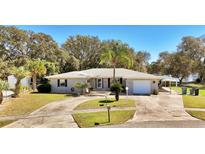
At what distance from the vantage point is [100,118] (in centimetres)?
1170

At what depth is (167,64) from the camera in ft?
92.9

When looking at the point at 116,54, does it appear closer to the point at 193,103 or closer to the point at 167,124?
the point at 193,103

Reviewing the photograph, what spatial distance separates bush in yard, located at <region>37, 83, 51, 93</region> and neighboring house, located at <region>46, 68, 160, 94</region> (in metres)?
0.83

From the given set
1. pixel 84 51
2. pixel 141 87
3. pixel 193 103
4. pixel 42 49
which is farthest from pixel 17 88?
pixel 193 103

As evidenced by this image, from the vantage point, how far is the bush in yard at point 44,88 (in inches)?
696

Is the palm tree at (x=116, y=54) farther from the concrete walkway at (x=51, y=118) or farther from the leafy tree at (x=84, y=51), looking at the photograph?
the concrete walkway at (x=51, y=118)

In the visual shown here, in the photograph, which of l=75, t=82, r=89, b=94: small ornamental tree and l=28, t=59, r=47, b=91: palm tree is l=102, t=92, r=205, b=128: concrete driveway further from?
l=28, t=59, r=47, b=91: palm tree

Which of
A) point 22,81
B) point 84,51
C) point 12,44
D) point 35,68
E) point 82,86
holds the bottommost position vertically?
point 82,86

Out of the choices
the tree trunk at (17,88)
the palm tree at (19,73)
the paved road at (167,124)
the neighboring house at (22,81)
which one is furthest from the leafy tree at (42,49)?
the paved road at (167,124)

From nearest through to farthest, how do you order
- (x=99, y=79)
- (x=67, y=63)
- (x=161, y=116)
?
(x=161, y=116) → (x=67, y=63) → (x=99, y=79)

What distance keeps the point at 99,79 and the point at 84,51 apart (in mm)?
4161
